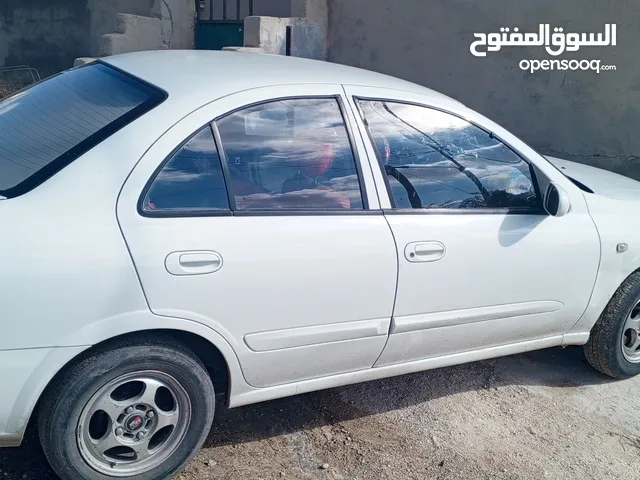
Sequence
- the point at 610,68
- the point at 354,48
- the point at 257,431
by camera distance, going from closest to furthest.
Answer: the point at 257,431 < the point at 610,68 < the point at 354,48

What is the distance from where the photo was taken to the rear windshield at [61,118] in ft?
9.05

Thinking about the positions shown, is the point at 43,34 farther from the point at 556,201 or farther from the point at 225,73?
the point at 556,201

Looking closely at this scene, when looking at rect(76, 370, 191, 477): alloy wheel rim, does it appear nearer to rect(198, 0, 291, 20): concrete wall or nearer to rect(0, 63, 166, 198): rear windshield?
rect(0, 63, 166, 198): rear windshield

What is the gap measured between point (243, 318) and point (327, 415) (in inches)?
39.9

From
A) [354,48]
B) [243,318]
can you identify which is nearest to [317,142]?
[243,318]

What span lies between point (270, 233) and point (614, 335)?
2.25 meters

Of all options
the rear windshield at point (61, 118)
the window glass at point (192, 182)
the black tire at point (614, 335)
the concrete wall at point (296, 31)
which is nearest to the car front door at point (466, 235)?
the black tire at point (614, 335)

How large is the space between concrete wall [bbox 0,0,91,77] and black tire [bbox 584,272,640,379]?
9.05 meters

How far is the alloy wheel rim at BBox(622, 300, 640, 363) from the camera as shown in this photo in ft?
13.8

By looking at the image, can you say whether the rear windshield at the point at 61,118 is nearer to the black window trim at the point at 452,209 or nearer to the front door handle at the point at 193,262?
the front door handle at the point at 193,262

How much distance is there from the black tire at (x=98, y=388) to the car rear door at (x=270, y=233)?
0.16 m

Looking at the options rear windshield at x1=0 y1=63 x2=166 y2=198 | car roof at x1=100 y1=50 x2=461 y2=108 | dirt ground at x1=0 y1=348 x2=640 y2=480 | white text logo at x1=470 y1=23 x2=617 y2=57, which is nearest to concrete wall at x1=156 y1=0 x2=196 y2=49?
white text logo at x1=470 y1=23 x2=617 y2=57

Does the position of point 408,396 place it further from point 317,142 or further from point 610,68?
point 610,68

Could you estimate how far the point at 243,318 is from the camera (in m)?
2.93
